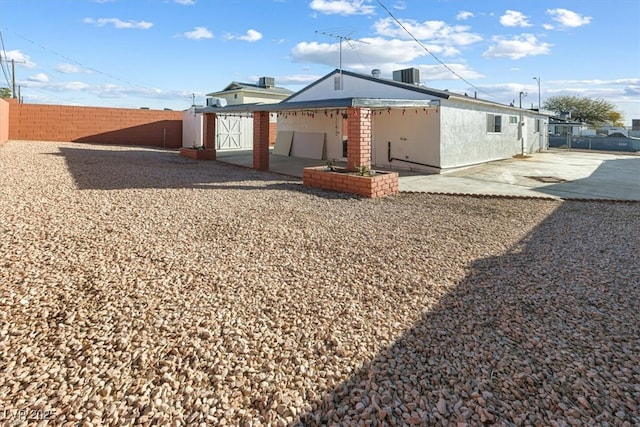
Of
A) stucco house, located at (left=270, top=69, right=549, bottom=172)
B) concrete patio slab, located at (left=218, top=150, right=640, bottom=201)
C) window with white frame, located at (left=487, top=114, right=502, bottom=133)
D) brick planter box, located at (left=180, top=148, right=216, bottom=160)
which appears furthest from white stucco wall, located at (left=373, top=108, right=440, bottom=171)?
brick planter box, located at (left=180, top=148, right=216, bottom=160)

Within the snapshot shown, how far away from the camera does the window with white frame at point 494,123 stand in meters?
16.1

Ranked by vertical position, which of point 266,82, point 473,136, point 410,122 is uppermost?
point 266,82

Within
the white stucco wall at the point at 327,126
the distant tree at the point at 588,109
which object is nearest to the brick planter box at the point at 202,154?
the white stucco wall at the point at 327,126

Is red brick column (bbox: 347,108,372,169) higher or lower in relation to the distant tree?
lower

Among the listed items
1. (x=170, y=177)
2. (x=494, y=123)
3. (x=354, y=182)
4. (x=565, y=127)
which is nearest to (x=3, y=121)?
(x=170, y=177)

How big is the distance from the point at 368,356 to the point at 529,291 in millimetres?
1947

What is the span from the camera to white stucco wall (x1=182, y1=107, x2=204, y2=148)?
2198cm

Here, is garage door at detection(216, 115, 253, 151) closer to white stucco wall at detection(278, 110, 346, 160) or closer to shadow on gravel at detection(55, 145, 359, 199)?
white stucco wall at detection(278, 110, 346, 160)

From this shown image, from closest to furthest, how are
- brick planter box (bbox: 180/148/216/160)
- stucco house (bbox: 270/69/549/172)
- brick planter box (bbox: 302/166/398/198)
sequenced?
brick planter box (bbox: 302/166/398/198), stucco house (bbox: 270/69/549/172), brick planter box (bbox: 180/148/216/160)

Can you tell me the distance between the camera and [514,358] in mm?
2654

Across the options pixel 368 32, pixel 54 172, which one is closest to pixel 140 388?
pixel 54 172

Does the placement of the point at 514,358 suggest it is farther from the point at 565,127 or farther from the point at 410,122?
the point at 565,127

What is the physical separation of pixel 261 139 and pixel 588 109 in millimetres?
46726

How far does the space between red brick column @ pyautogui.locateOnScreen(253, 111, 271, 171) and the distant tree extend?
43.5m
